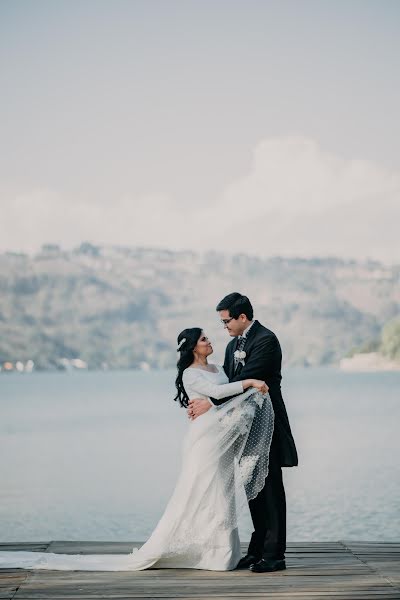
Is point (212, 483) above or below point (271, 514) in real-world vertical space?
above

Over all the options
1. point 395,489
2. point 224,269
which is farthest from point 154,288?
point 395,489

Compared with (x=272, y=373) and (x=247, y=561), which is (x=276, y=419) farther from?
(x=247, y=561)

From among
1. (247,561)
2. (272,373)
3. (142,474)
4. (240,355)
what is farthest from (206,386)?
(142,474)

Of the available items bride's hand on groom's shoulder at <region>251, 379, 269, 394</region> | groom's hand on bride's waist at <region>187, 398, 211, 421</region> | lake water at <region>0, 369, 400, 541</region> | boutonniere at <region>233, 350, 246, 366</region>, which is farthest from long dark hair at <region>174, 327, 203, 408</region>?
lake water at <region>0, 369, 400, 541</region>

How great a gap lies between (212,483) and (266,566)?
557 mm

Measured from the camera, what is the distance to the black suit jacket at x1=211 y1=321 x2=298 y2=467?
234 inches

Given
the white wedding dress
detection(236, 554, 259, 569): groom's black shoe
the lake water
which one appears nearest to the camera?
the white wedding dress

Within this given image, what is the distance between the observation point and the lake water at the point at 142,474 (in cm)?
1611

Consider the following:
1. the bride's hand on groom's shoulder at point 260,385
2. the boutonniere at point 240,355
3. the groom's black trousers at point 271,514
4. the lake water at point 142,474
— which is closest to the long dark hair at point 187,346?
the boutonniere at point 240,355

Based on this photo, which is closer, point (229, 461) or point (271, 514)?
point (271, 514)

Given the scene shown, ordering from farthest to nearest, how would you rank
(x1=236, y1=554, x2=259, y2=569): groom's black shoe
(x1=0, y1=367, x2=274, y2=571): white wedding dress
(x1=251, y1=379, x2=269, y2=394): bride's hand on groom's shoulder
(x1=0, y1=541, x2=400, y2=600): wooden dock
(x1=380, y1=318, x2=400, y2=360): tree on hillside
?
(x1=380, y1=318, x2=400, y2=360): tree on hillside → (x1=236, y1=554, x2=259, y2=569): groom's black shoe → (x1=0, y1=367, x2=274, y2=571): white wedding dress → (x1=251, y1=379, x2=269, y2=394): bride's hand on groom's shoulder → (x1=0, y1=541, x2=400, y2=600): wooden dock

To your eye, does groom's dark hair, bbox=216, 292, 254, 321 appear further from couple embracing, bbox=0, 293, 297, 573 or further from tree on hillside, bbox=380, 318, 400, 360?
tree on hillside, bbox=380, 318, 400, 360

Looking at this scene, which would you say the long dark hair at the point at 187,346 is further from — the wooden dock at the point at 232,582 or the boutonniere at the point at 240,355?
the wooden dock at the point at 232,582

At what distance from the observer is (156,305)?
15100 centimetres
